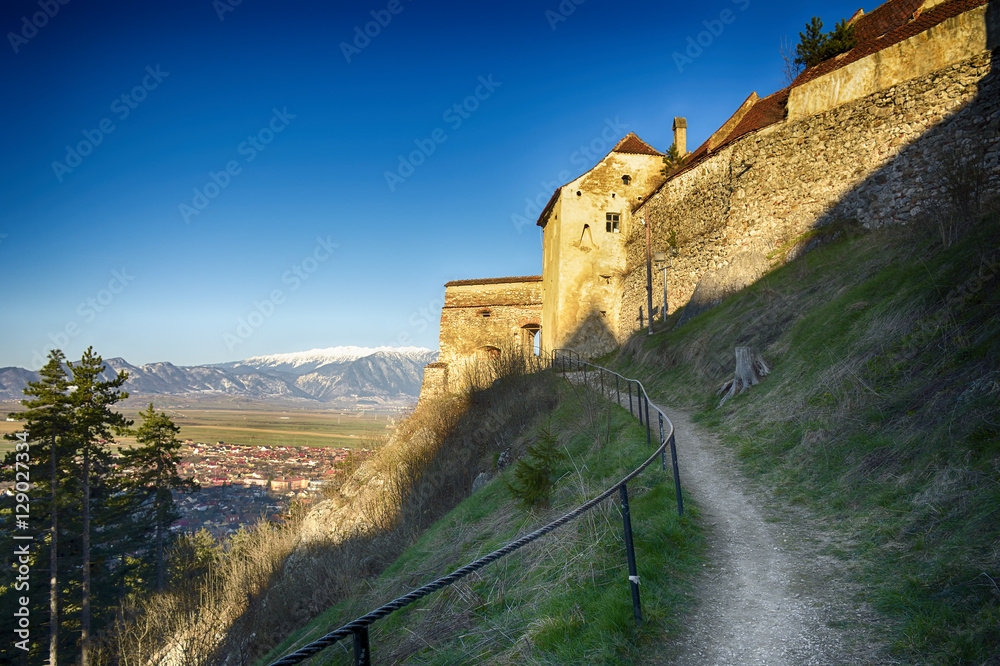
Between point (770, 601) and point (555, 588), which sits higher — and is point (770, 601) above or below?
above

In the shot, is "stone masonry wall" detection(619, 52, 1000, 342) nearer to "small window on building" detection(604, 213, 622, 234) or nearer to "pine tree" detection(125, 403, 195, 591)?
"small window on building" detection(604, 213, 622, 234)

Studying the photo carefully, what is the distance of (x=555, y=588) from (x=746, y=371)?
746 centimetres

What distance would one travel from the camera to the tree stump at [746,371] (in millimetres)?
9758

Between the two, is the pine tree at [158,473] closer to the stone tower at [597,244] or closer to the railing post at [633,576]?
the stone tower at [597,244]

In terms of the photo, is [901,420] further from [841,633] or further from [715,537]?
[841,633]

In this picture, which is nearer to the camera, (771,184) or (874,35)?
(874,35)

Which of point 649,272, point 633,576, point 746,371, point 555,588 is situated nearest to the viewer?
point 633,576

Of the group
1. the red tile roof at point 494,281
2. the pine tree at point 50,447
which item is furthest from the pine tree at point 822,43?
the pine tree at point 50,447

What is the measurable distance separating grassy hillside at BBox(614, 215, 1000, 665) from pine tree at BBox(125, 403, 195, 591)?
23145mm

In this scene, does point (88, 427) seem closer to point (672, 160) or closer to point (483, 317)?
point (483, 317)

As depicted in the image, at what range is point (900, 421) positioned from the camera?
5508 mm

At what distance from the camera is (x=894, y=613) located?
10.5ft

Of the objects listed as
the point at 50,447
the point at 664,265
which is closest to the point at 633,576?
the point at 50,447

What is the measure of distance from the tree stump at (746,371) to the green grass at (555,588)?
345cm
